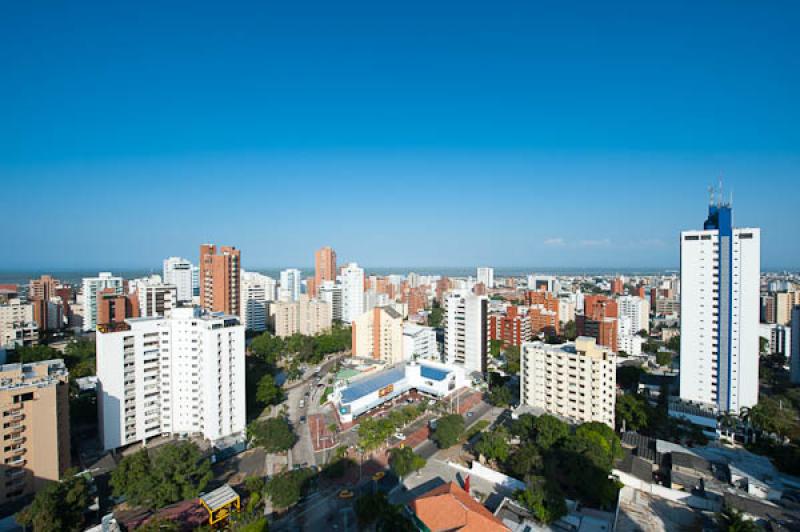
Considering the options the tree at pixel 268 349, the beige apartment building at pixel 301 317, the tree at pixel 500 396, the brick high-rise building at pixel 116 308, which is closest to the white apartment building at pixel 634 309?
the tree at pixel 500 396

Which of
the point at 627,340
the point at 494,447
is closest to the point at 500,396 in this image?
the point at 494,447

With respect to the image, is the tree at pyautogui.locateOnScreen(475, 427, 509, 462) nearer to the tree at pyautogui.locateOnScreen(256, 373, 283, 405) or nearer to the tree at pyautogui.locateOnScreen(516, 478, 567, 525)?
the tree at pyautogui.locateOnScreen(516, 478, 567, 525)

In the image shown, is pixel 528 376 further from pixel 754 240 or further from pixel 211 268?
pixel 211 268

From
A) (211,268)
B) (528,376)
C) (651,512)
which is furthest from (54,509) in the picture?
(211,268)

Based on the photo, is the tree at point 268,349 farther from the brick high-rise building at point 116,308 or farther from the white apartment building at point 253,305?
the brick high-rise building at point 116,308

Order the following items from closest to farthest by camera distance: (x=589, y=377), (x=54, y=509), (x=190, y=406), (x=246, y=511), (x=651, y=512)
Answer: (x=54, y=509) → (x=246, y=511) → (x=651, y=512) → (x=190, y=406) → (x=589, y=377)

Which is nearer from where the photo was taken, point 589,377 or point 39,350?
point 589,377
